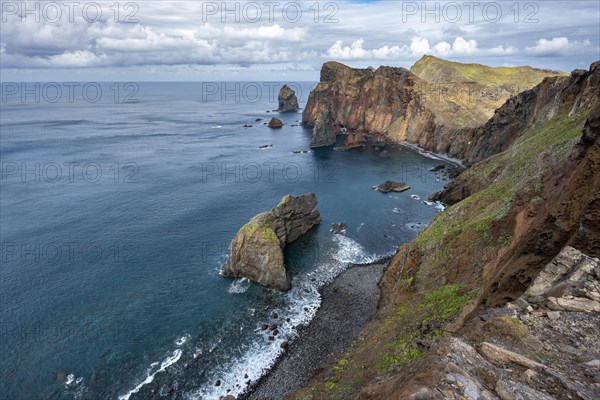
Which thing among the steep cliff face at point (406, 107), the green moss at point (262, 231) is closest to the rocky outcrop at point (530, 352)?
the green moss at point (262, 231)

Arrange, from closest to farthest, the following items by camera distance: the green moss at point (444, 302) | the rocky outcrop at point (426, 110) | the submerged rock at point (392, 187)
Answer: the green moss at point (444, 302) < the submerged rock at point (392, 187) < the rocky outcrop at point (426, 110)

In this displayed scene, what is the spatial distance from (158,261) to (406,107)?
5217 inches

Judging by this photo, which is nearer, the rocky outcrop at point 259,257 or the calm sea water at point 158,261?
the calm sea water at point 158,261

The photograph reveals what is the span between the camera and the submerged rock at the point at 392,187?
97.5 m

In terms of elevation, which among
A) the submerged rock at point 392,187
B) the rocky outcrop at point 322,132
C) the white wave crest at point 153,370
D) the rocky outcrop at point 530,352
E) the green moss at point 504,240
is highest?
the rocky outcrop at point 322,132

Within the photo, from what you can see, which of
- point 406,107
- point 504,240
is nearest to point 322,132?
point 406,107

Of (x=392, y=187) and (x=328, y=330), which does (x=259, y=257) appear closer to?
(x=328, y=330)

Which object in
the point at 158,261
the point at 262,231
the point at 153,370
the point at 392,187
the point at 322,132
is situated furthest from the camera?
the point at 322,132

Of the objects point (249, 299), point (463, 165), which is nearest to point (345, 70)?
point (463, 165)

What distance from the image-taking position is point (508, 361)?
14.1m

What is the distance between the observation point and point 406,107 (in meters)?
160

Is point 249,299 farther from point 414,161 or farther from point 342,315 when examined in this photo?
point 414,161

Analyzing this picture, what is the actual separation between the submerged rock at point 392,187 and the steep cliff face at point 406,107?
114 ft

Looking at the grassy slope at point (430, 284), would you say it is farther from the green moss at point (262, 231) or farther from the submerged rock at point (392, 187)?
the submerged rock at point (392, 187)
